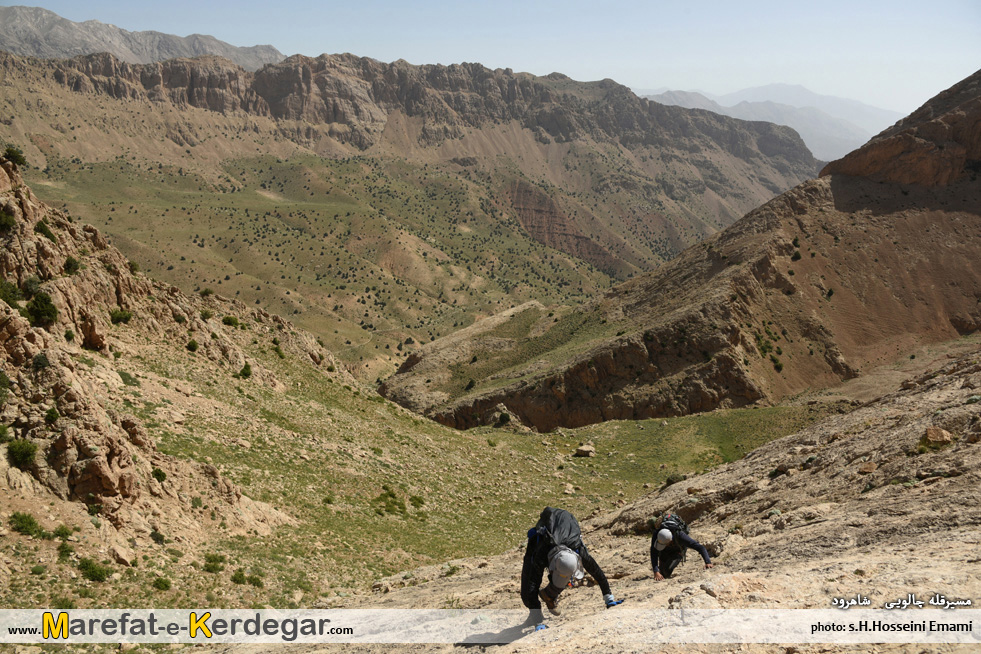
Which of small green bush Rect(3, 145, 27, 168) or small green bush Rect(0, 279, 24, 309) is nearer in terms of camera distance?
small green bush Rect(0, 279, 24, 309)

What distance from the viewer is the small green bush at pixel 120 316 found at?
29406mm

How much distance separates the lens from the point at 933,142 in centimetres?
6988

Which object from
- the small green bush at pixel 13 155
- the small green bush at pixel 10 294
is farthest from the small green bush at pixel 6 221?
the small green bush at pixel 13 155

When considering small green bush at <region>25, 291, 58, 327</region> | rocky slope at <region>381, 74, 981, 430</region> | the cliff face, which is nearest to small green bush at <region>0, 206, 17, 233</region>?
small green bush at <region>25, 291, 58, 327</region>

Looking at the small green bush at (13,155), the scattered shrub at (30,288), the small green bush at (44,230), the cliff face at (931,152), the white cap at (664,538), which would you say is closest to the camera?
the white cap at (664,538)

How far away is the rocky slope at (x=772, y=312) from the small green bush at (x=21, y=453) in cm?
4094

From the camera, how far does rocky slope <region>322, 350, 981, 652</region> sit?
9594 mm

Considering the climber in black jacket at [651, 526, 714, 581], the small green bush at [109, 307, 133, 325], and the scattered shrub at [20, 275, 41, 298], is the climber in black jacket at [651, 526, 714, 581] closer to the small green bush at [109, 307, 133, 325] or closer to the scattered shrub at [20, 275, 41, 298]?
the scattered shrub at [20, 275, 41, 298]

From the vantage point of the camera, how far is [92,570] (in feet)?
54.1

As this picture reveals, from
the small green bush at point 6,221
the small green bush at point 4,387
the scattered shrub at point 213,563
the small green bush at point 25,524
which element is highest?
the small green bush at point 6,221

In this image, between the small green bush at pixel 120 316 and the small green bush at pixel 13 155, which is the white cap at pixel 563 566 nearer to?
the small green bush at pixel 120 316

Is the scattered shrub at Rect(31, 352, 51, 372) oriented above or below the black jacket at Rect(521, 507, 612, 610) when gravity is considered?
above

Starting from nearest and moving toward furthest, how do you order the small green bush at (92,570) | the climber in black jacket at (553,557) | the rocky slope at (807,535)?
the rocky slope at (807,535), the climber in black jacket at (553,557), the small green bush at (92,570)

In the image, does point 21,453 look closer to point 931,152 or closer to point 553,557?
point 553,557
